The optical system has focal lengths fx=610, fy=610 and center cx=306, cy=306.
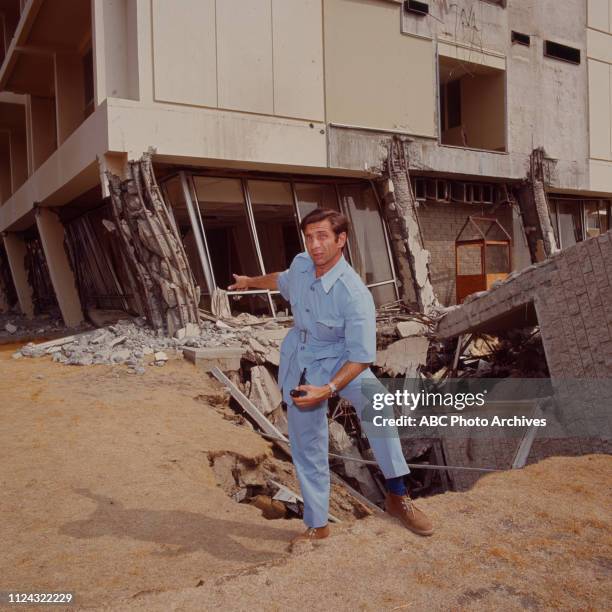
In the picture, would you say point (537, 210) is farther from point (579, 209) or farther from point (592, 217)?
point (592, 217)

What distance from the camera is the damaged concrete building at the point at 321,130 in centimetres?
986

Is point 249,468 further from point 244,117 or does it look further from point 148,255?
point 244,117

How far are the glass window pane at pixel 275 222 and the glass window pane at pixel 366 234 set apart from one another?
1196 mm

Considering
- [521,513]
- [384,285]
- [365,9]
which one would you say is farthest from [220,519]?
[365,9]

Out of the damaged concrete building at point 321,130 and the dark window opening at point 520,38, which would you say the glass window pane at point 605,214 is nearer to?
the damaged concrete building at point 321,130

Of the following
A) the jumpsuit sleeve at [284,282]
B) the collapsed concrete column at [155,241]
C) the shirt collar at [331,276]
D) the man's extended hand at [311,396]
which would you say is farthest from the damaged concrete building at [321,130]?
the man's extended hand at [311,396]

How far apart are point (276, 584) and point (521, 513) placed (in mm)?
1708

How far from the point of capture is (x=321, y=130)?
36.6ft

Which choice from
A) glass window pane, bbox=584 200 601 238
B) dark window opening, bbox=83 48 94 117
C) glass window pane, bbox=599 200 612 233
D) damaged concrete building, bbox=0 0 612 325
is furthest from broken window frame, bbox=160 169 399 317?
glass window pane, bbox=599 200 612 233

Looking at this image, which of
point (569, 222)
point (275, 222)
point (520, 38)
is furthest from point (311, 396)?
point (569, 222)

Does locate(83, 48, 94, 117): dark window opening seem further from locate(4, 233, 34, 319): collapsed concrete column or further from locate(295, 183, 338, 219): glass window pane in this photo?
locate(4, 233, 34, 319): collapsed concrete column

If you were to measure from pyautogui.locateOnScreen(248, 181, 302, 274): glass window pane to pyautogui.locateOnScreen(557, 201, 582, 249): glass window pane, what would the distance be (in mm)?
8028

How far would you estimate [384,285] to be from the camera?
12.6 metres

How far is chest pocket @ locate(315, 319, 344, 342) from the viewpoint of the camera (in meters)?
3.33
